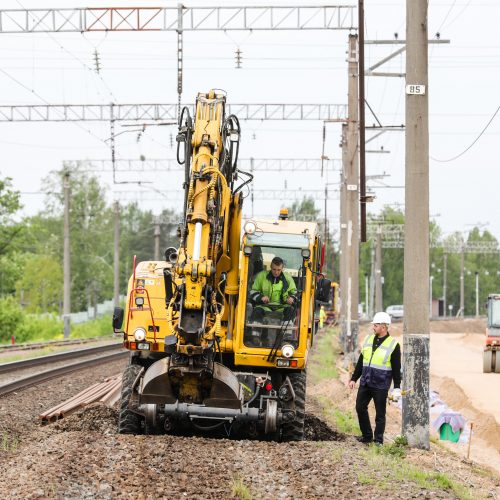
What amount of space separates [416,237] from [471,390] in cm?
2219

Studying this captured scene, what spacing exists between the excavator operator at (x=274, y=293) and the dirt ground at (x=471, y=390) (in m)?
5.13

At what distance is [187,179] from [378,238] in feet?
233

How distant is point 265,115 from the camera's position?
42469mm

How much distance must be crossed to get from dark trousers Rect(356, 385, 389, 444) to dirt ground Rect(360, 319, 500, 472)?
3684mm

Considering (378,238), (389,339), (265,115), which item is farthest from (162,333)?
(378,238)

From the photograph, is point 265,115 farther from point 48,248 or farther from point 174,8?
point 48,248

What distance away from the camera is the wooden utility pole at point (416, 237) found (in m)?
14.4

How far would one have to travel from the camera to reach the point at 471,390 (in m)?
35.6

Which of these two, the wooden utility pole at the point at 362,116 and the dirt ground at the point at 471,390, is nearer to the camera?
the dirt ground at the point at 471,390

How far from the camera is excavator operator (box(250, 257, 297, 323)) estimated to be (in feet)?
48.6

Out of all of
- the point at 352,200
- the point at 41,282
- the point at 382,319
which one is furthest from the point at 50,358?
the point at 41,282

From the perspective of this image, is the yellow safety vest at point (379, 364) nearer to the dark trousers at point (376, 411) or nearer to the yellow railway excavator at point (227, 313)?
the dark trousers at point (376, 411)

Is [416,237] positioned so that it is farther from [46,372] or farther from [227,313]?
[46,372]

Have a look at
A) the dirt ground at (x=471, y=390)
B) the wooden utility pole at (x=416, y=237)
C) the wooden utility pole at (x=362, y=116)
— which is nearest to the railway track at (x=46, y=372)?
the dirt ground at (x=471, y=390)
